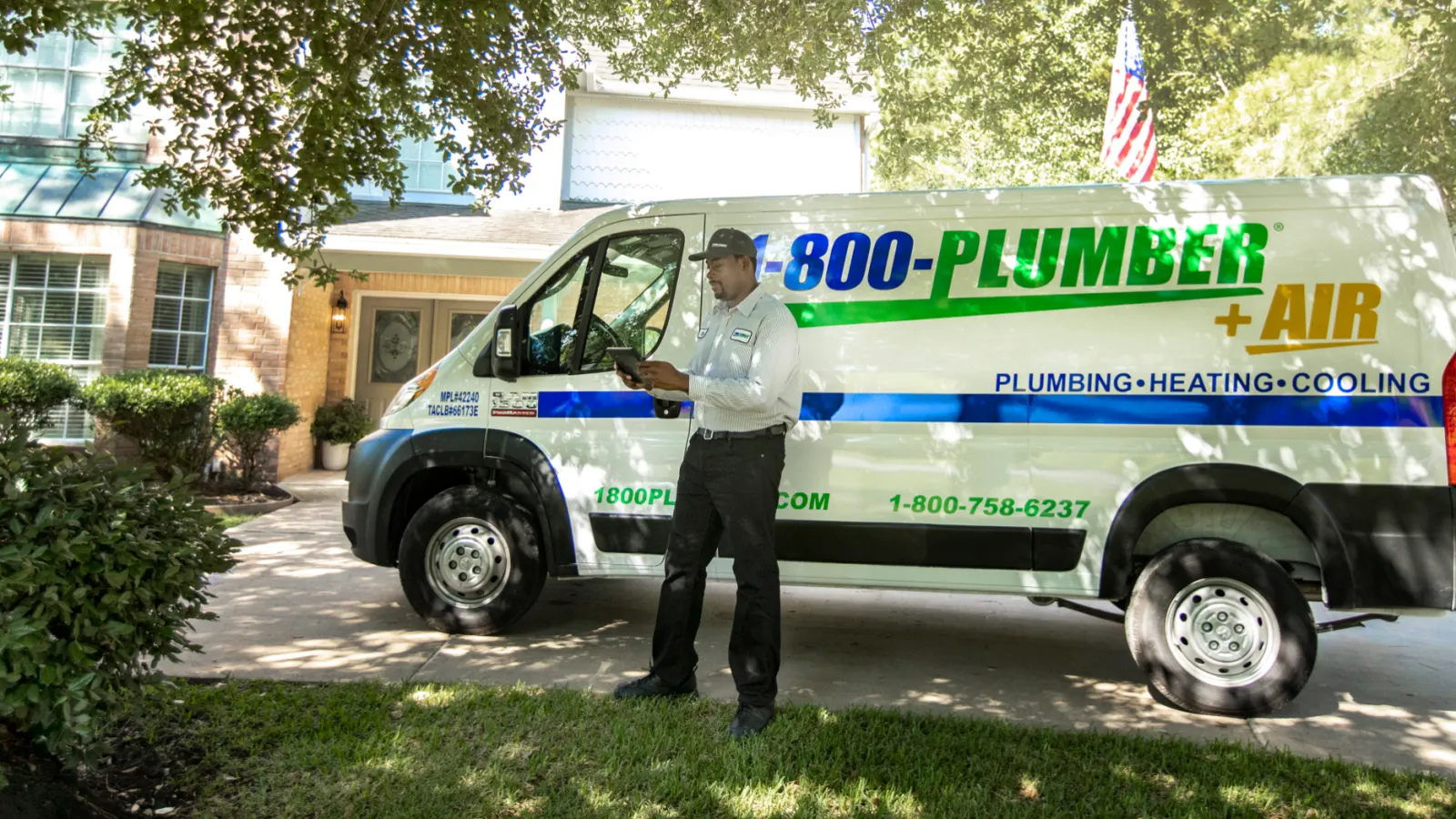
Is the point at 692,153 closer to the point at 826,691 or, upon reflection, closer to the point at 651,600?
the point at 651,600

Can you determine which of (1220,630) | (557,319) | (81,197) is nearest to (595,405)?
(557,319)

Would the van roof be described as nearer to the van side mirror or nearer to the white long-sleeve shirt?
the van side mirror

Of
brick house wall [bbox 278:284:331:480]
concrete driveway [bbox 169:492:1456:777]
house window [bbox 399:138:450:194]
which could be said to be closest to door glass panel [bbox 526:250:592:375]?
concrete driveway [bbox 169:492:1456:777]

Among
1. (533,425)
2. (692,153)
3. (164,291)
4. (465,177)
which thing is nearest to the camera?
(533,425)

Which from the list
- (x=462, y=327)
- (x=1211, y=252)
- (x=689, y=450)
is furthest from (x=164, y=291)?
(x=1211, y=252)

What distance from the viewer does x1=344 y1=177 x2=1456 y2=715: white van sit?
4.51m

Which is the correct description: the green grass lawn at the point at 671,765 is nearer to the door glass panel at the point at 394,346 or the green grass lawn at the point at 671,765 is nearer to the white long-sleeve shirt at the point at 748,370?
the white long-sleeve shirt at the point at 748,370

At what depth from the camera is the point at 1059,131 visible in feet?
62.1

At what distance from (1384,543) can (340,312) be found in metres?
13.1

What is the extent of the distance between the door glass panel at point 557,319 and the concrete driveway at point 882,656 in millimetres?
1599

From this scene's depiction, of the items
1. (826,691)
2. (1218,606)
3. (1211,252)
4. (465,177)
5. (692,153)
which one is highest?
(692,153)

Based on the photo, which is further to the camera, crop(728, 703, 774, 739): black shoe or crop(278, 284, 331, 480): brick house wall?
crop(278, 284, 331, 480): brick house wall

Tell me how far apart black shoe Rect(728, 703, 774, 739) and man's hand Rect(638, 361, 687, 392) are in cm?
139

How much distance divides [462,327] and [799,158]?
5.69 meters
